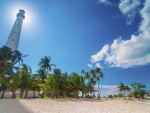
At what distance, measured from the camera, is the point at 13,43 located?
40.2 m

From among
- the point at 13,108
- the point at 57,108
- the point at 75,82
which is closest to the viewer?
the point at 13,108

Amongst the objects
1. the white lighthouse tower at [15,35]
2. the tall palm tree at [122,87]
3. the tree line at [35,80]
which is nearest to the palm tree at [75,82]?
the tree line at [35,80]

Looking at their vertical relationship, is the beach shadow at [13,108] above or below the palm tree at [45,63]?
below

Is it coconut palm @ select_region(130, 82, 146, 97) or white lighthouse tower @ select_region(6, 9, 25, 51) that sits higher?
white lighthouse tower @ select_region(6, 9, 25, 51)

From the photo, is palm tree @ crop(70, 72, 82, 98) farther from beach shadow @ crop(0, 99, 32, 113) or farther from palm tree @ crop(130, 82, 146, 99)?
palm tree @ crop(130, 82, 146, 99)

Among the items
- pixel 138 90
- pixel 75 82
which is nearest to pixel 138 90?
pixel 138 90

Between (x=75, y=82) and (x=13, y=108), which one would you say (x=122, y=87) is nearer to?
(x=75, y=82)

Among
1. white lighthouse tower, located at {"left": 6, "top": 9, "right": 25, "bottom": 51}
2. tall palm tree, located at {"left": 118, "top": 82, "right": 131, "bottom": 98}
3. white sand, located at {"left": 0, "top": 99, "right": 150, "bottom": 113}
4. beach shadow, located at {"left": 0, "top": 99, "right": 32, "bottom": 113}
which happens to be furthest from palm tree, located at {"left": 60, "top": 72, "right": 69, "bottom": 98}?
tall palm tree, located at {"left": 118, "top": 82, "right": 131, "bottom": 98}

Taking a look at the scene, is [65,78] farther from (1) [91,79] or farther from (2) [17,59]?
(1) [91,79]

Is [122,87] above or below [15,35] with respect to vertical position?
below

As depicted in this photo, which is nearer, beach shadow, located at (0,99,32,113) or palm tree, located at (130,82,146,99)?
beach shadow, located at (0,99,32,113)

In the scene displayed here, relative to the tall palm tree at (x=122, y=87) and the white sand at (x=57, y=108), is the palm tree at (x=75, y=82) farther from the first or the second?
the tall palm tree at (x=122, y=87)

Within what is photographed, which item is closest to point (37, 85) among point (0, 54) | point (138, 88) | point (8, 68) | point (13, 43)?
point (8, 68)

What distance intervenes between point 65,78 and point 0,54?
47.3ft
